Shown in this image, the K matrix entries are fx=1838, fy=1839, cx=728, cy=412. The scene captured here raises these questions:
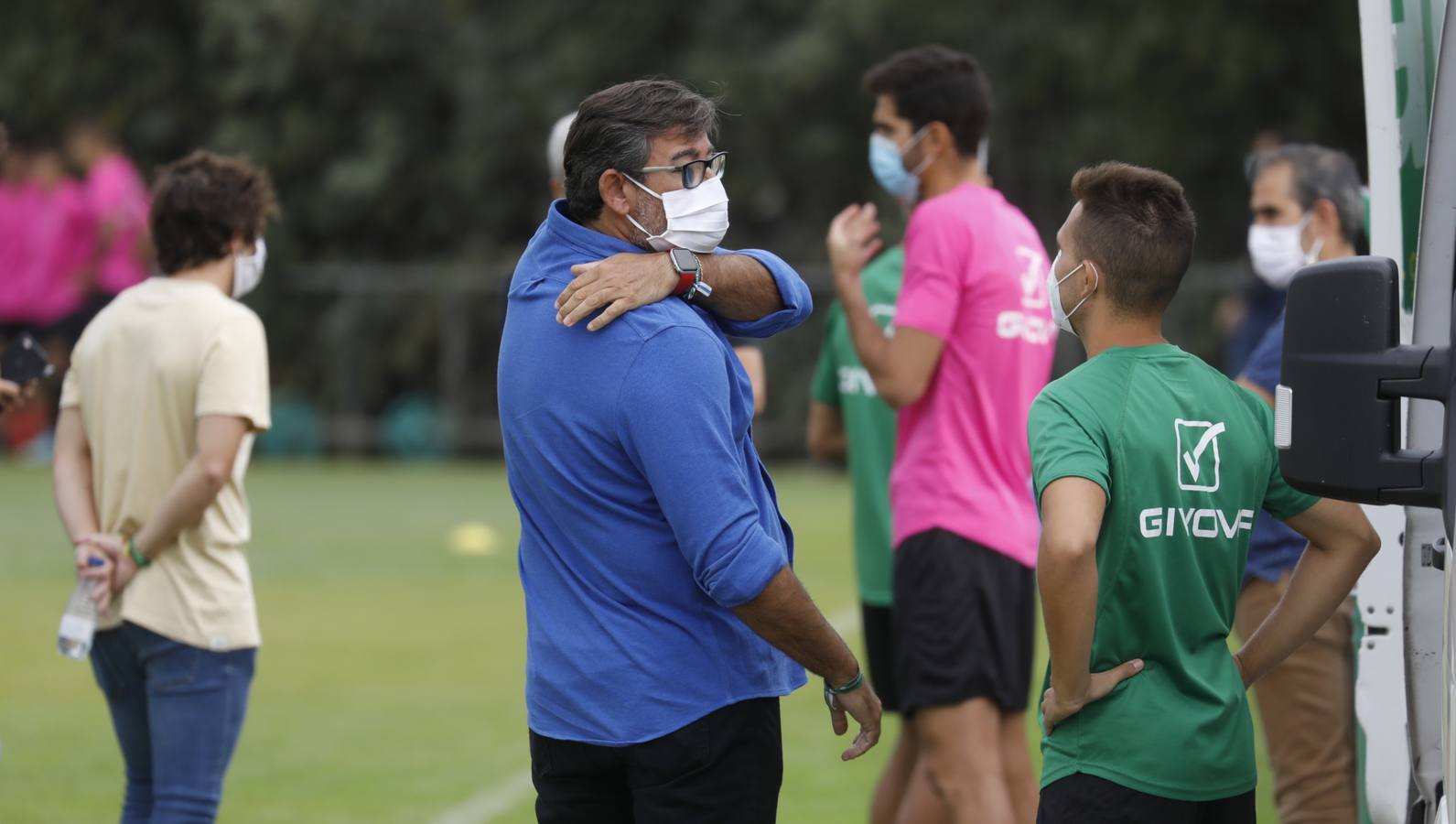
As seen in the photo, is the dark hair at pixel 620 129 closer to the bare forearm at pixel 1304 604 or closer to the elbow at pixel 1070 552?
the elbow at pixel 1070 552

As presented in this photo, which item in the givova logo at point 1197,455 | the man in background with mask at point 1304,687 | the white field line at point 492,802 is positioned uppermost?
the givova logo at point 1197,455

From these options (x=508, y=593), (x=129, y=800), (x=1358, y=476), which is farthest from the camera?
(x=508, y=593)

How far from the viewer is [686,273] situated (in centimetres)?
344


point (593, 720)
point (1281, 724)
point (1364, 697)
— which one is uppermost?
point (593, 720)

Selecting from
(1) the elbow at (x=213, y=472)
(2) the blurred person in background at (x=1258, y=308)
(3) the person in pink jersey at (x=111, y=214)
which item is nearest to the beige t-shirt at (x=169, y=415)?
(1) the elbow at (x=213, y=472)

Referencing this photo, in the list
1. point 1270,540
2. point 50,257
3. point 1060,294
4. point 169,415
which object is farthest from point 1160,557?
point 50,257

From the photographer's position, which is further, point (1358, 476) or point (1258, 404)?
point (1258, 404)

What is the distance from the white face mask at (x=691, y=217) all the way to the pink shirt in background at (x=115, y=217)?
1392 centimetres

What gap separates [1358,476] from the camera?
290 centimetres

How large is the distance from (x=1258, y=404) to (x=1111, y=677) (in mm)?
610

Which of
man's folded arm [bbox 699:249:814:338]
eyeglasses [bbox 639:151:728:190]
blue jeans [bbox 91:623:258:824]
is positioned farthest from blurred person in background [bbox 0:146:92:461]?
eyeglasses [bbox 639:151:728:190]

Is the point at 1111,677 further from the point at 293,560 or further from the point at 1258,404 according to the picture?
the point at 293,560

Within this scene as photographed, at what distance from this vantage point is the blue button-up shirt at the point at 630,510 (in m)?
3.25

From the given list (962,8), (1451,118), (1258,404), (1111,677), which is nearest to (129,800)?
(1111,677)
